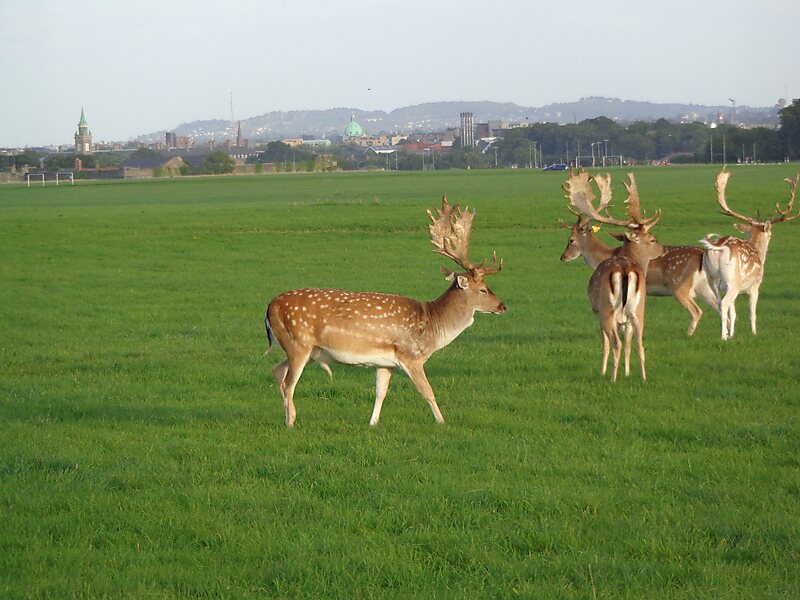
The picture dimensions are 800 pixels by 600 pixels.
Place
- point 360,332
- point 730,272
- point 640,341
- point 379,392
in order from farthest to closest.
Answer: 1. point 730,272
2. point 640,341
3. point 379,392
4. point 360,332

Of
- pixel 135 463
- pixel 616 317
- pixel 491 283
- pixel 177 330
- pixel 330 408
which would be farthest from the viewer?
pixel 491 283

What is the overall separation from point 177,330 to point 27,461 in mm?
9025

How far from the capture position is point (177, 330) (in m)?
18.7

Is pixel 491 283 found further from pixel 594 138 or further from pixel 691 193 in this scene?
pixel 594 138

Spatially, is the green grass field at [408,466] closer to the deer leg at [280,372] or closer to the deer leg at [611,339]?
the deer leg at [611,339]

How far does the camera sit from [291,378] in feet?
35.2

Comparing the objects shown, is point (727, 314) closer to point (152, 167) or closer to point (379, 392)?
point (379, 392)

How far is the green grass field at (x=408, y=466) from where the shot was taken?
22.7 ft

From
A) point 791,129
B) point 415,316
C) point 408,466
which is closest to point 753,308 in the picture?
point 415,316

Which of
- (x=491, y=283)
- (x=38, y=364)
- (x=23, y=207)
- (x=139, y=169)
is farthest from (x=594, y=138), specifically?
(x=38, y=364)

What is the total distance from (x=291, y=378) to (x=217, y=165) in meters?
149

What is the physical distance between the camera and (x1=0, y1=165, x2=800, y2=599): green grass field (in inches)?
273

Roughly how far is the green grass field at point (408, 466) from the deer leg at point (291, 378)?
0.26 metres

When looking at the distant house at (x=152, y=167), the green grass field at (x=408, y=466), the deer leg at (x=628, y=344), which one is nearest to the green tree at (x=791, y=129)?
the distant house at (x=152, y=167)
